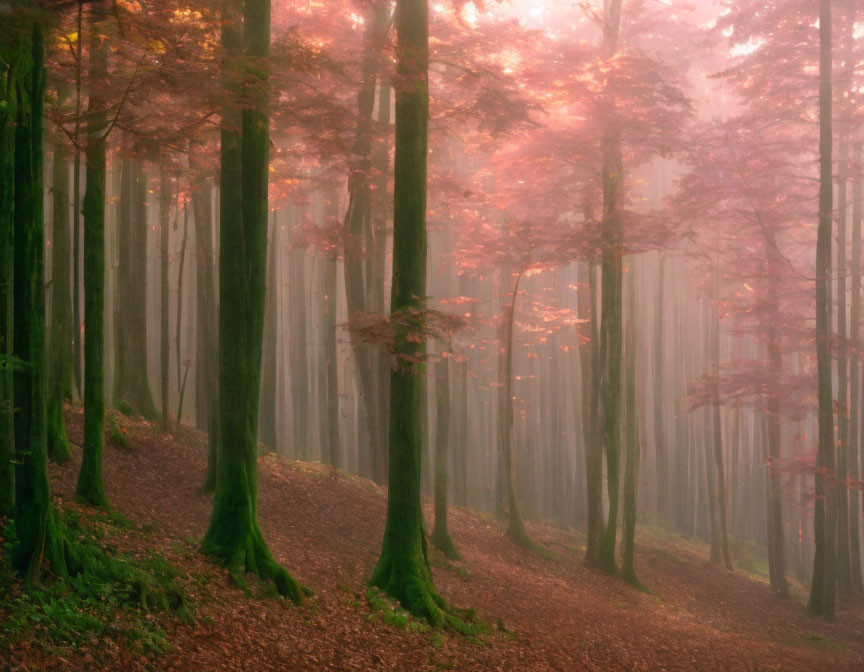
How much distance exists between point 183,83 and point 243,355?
11.7ft

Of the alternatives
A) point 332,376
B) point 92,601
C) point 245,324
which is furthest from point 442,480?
point 92,601

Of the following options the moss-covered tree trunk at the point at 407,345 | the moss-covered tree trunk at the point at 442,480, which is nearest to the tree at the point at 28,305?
the moss-covered tree trunk at the point at 407,345

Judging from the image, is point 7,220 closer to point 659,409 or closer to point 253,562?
point 253,562

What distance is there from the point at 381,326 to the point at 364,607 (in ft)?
12.1

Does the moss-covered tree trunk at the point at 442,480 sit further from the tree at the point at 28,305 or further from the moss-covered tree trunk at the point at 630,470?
the tree at the point at 28,305

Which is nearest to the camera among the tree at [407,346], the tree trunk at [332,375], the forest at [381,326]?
the forest at [381,326]

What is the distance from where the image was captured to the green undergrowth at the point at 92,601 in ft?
19.2

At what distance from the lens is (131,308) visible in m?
17.2

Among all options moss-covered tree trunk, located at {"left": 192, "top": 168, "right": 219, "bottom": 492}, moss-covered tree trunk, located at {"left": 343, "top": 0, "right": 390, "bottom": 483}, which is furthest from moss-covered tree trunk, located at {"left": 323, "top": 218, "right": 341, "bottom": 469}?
moss-covered tree trunk, located at {"left": 192, "top": 168, "right": 219, "bottom": 492}

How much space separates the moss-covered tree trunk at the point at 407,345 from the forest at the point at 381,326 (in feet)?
0.14

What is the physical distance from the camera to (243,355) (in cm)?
963

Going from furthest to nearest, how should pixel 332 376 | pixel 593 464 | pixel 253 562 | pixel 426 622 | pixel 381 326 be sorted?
pixel 332 376, pixel 593 464, pixel 381 326, pixel 426 622, pixel 253 562

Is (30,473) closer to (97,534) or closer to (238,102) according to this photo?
(97,534)

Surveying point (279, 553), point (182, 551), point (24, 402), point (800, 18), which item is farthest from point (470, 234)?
point (24, 402)
